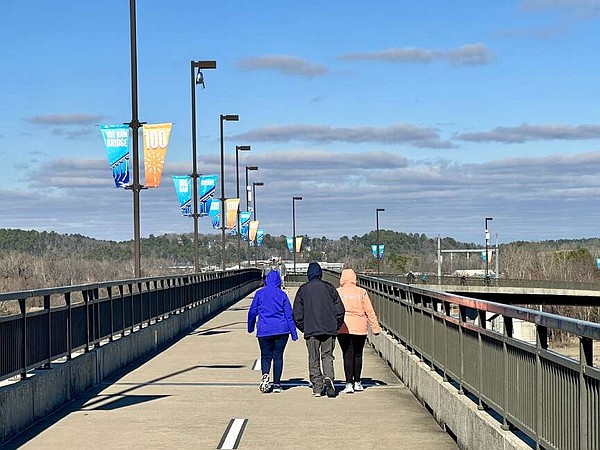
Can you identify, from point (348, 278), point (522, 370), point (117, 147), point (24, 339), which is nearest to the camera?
point (522, 370)

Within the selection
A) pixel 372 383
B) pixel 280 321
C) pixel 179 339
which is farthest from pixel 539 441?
pixel 179 339

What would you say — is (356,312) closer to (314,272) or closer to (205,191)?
(314,272)

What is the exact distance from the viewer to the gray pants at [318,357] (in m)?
15.5

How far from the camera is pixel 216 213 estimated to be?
63.3 meters

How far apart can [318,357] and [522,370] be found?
7413 mm

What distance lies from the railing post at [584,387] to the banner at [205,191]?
Answer: 136 ft

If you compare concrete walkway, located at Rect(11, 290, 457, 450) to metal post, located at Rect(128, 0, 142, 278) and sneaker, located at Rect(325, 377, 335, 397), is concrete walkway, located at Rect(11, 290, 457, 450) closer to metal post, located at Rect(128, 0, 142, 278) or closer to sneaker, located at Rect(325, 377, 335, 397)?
sneaker, located at Rect(325, 377, 335, 397)

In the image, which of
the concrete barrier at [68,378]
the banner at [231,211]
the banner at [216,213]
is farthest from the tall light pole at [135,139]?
the banner at [231,211]

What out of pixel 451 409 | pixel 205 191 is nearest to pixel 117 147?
pixel 451 409

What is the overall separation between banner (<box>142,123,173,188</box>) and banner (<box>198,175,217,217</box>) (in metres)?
17.8

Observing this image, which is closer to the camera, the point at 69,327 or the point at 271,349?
the point at 69,327

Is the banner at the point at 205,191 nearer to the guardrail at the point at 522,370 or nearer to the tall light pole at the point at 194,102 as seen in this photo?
the tall light pole at the point at 194,102

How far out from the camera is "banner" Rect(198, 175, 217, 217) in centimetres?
4794

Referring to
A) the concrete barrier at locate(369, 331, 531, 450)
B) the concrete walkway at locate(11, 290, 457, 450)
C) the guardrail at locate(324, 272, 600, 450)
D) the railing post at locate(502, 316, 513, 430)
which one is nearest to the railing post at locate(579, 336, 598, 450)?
the guardrail at locate(324, 272, 600, 450)
